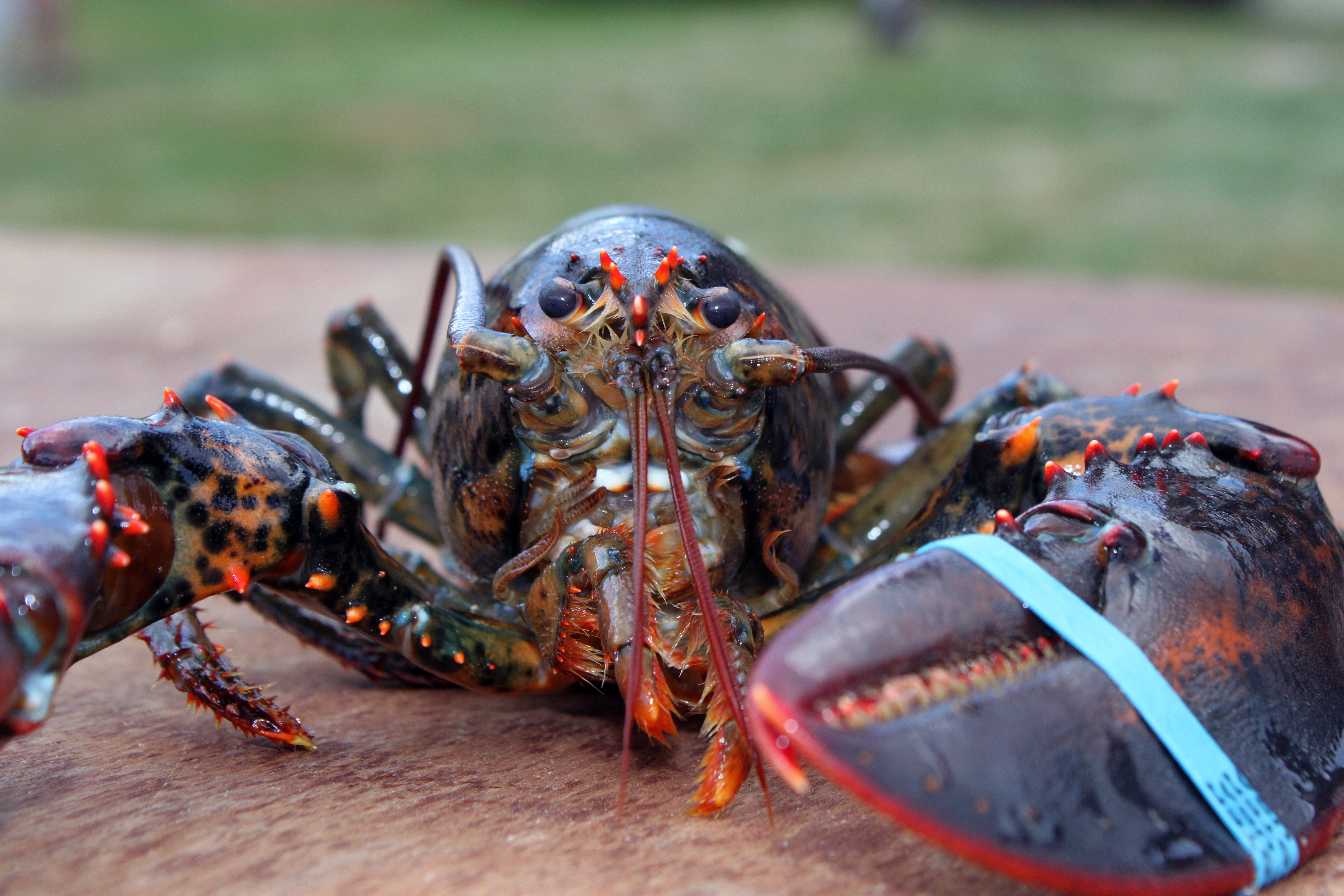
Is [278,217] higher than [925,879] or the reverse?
higher

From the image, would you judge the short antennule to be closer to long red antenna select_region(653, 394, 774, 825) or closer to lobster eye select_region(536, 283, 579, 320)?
lobster eye select_region(536, 283, 579, 320)

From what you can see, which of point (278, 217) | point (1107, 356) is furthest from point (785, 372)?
point (278, 217)

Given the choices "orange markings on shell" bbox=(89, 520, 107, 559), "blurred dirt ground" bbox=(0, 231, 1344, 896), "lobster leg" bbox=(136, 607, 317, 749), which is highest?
"orange markings on shell" bbox=(89, 520, 107, 559)

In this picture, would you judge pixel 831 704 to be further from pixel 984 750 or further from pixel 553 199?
pixel 553 199

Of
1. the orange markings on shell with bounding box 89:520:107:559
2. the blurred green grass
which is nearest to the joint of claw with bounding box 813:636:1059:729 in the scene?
the orange markings on shell with bounding box 89:520:107:559

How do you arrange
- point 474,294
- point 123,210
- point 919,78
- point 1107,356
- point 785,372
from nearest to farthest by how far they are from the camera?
point 785,372 < point 474,294 < point 1107,356 < point 123,210 < point 919,78
